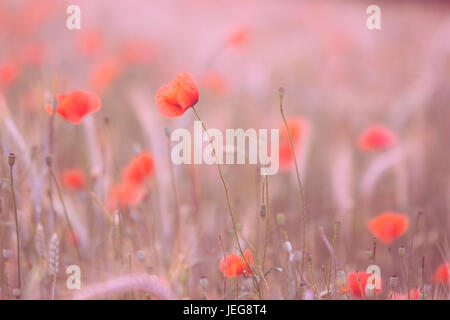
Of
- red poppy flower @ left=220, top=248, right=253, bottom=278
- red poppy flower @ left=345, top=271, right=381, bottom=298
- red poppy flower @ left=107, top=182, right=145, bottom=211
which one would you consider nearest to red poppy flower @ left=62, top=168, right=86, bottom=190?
red poppy flower @ left=107, top=182, right=145, bottom=211

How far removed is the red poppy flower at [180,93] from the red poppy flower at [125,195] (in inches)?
10.2

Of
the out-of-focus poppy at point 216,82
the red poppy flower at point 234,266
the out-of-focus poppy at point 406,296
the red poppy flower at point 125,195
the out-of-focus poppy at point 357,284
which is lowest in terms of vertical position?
the out-of-focus poppy at point 406,296

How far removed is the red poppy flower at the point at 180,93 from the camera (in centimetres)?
50

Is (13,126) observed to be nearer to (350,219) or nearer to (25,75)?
(350,219)

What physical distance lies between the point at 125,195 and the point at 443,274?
453 millimetres

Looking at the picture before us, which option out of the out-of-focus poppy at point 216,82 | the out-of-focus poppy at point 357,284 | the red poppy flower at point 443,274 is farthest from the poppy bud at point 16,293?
the out-of-focus poppy at point 216,82

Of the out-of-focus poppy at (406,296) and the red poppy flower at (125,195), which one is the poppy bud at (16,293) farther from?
the out-of-focus poppy at (406,296)

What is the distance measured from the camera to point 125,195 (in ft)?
2.45

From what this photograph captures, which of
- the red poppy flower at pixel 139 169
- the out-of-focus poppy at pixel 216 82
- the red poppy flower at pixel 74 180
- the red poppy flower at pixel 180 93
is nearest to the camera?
the red poppy flower at pixel 180 93

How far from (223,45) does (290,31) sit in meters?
0.70

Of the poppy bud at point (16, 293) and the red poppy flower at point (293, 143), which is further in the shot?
the red poppy flower at point (293, 143)

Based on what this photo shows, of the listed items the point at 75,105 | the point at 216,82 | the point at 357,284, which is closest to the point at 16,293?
the point at 75,105

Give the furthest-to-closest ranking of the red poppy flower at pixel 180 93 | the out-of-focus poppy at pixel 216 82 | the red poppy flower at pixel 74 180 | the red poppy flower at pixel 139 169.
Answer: the out-of-focus poppy at pixel 216 82
the red poppy flower at pixel 74 180
the red poppy flower at pixel 139 169
the red poppy flower at pixel 180 93
